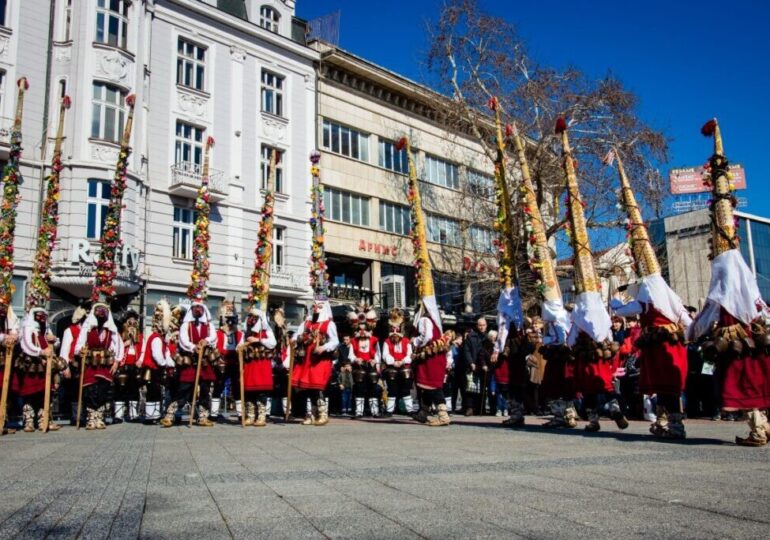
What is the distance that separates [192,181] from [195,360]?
14996mm

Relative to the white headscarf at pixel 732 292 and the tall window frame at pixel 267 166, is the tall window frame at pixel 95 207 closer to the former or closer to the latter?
the tall window frame at pixel 267 166

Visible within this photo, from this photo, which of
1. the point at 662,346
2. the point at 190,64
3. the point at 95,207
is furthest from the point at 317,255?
the point at 190,64

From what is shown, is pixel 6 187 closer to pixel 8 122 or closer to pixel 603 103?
pixel 8 122

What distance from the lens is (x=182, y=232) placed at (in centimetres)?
2653

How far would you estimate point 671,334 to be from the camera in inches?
333

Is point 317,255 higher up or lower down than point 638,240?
higher up

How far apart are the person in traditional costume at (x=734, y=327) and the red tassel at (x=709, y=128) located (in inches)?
28.2

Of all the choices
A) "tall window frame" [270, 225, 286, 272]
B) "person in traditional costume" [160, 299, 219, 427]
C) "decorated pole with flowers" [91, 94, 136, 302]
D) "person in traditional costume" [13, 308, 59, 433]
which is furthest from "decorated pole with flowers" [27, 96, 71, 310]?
"tall window frame" [270, 225, 286, 272]

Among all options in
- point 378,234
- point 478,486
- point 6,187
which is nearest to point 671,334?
point 478,486

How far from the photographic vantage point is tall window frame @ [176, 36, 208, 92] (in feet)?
90.0

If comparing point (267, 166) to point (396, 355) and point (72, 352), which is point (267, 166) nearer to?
point (396, 355)

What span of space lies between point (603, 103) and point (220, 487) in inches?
1051

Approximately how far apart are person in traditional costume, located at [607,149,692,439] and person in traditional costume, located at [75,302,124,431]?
8823 mm

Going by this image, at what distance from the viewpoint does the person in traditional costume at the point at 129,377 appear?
14.0 meters
